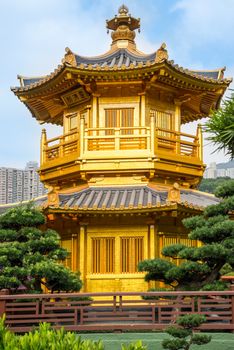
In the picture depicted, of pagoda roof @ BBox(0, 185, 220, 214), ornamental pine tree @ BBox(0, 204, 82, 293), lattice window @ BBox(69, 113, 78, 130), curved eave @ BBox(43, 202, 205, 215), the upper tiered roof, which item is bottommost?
ornamental pine tree @ BBox(0, 204, 82, 293)

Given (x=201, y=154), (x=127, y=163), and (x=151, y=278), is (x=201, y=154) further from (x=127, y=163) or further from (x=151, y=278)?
(x=151, y=278)

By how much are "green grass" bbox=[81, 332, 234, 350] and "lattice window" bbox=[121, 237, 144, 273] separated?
446 cm

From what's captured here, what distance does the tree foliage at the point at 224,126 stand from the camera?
9.98 m

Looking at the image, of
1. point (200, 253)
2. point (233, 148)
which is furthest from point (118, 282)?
point (233, 148)

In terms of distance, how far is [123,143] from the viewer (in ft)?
59.6

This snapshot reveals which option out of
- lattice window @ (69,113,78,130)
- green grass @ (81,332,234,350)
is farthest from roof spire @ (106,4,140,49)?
green grass @ (81,332,234,350)

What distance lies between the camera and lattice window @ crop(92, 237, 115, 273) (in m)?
17.1

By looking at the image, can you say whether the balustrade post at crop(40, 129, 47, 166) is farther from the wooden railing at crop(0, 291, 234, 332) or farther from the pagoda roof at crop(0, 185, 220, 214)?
the wooden railing at crop(0, 291, 234, 332)

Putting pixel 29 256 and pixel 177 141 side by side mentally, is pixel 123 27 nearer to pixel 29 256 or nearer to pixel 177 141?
pixel 177 141

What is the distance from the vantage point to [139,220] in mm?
17109

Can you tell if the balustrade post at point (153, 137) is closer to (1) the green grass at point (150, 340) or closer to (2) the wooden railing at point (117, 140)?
(2) the wooden railing at point (117, 140)

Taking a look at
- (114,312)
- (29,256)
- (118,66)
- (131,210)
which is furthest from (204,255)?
(118,66)

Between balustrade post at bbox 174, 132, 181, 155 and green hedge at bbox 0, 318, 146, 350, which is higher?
balustrade post at bbox 174, 132, 181, 155

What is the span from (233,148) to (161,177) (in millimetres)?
8393
